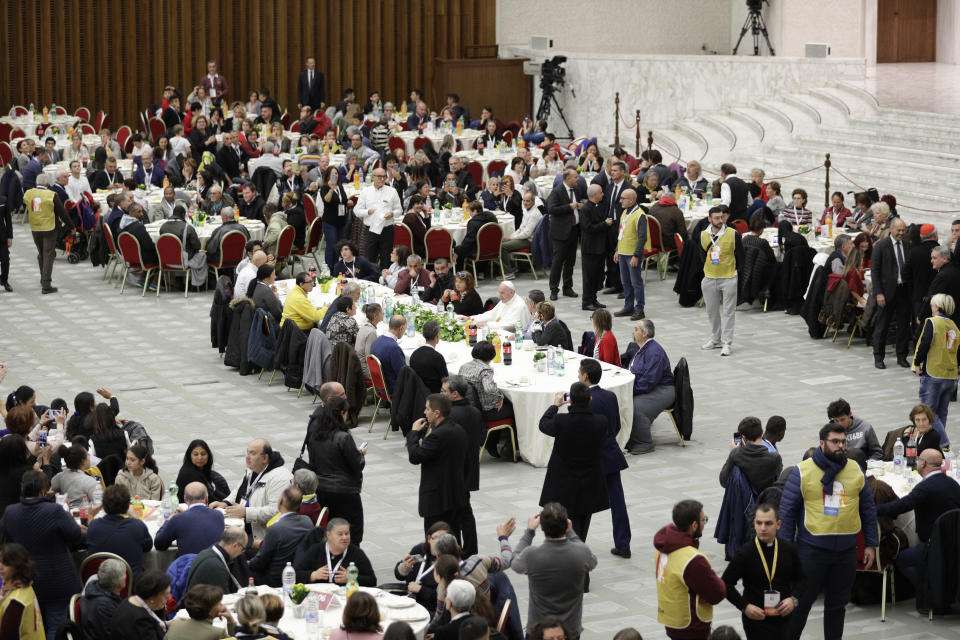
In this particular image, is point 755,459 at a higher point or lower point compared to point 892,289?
lower

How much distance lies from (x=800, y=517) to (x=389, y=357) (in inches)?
192

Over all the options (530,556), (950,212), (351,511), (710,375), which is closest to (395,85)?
(950,212)

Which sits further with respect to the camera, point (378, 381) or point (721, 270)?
point (721, 270)

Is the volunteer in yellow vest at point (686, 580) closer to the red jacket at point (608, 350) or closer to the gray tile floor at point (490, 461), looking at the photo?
the gray tile floor at point (490, 461)

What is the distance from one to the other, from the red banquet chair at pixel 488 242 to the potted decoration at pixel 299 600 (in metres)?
9.66

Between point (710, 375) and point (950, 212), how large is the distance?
636 cm

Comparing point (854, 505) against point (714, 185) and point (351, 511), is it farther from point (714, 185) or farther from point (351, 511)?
point (714, 185)

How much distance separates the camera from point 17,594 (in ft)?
23.3

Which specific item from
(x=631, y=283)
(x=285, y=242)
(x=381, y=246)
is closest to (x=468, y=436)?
(x=631, y=283)

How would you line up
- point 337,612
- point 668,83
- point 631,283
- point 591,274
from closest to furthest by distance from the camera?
1. point 337,612
2. point 631,283
3. point 591,274
4. point 668,83

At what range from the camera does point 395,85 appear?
29156 mm

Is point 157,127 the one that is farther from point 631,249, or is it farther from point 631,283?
point 631,249

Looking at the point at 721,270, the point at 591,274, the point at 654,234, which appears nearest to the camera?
the point at 721,270

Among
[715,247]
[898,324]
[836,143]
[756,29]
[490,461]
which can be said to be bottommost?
[490,461]
